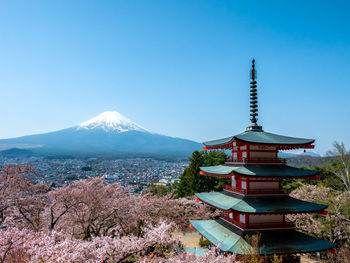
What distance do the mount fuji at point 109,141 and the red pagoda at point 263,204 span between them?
373 ft

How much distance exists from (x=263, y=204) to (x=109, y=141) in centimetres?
15691

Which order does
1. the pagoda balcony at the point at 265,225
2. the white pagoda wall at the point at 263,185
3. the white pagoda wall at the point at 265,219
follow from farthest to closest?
the white pagoda wall at the point at 263,185
the white pagoda wall at the point at 265,219
the pagoda balcony at the point at 265,225

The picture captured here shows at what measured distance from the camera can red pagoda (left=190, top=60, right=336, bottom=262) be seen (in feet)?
32.4

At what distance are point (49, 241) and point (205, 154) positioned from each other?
30014 millimetres

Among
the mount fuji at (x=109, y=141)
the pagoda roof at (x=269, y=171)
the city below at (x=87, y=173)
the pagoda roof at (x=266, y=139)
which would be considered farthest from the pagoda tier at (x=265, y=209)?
the mount fuji at (x=109, y=141)

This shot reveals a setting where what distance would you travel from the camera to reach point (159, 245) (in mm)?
8867

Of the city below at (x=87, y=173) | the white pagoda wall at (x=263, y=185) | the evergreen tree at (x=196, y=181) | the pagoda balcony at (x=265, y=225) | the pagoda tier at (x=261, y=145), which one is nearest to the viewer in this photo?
the pagoda balcony at (x=265, y=225)

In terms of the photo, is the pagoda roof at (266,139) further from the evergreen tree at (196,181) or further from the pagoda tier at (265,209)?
the evergreen tree at (196,181)

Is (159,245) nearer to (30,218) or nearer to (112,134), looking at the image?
(30,218)

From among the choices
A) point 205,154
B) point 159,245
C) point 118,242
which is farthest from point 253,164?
point 205,154

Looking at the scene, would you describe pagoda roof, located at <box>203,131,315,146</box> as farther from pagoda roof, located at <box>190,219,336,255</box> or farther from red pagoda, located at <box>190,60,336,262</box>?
pagoda roof, located at <box>190,219,336,255</box>

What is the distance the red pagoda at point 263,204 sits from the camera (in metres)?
9.89

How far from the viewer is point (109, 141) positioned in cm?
15975

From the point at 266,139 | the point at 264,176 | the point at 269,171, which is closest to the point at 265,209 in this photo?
the point at 264,176
